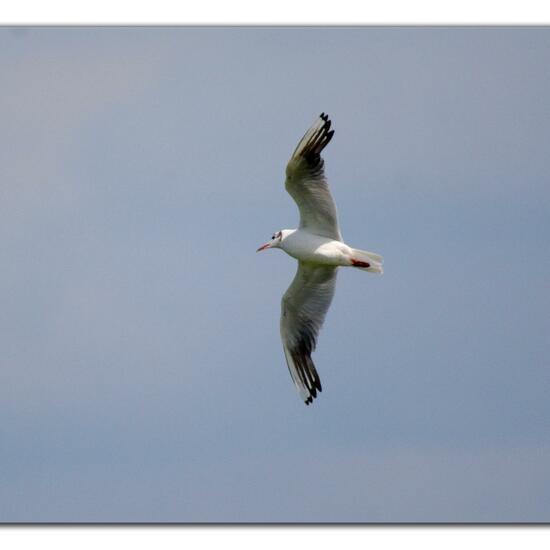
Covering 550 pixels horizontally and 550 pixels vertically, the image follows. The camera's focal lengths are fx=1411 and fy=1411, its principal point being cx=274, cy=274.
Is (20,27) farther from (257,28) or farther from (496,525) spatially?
(496,525)

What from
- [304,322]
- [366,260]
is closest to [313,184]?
[366,260]

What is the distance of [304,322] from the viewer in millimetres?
9078

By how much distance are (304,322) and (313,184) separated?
3.34 ft

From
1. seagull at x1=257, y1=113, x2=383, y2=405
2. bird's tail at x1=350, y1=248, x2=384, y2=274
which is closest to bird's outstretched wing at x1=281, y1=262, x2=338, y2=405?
seagull at x1=257, y1=113, x2=383, y2=405

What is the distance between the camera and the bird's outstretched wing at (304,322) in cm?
902

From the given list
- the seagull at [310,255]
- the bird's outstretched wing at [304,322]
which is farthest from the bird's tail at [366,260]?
the bird's outstretched wing at [304,322]

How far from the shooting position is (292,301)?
29.7 ft

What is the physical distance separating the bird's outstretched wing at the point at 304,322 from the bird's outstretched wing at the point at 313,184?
1.35 feet

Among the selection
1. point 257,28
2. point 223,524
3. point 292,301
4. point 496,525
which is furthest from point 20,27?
point 496,525

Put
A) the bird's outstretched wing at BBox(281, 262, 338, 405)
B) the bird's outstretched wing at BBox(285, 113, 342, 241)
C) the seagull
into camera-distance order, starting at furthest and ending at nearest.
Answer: the bird's outstretched wing at BBox(281, 262, 338, 405) → the seagull → the bird's outstretched wing at BBox(285, 113, 342, 241)

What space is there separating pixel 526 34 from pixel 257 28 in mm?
1540

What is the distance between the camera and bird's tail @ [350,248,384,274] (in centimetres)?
863

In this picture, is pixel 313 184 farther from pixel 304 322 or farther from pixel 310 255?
pixel 304 322

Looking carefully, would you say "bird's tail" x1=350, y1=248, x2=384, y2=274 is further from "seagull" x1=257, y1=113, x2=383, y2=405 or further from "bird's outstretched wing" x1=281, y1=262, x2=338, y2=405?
"bird's outstretched wing" x1=281, y1=262, x2=338, y2=405
